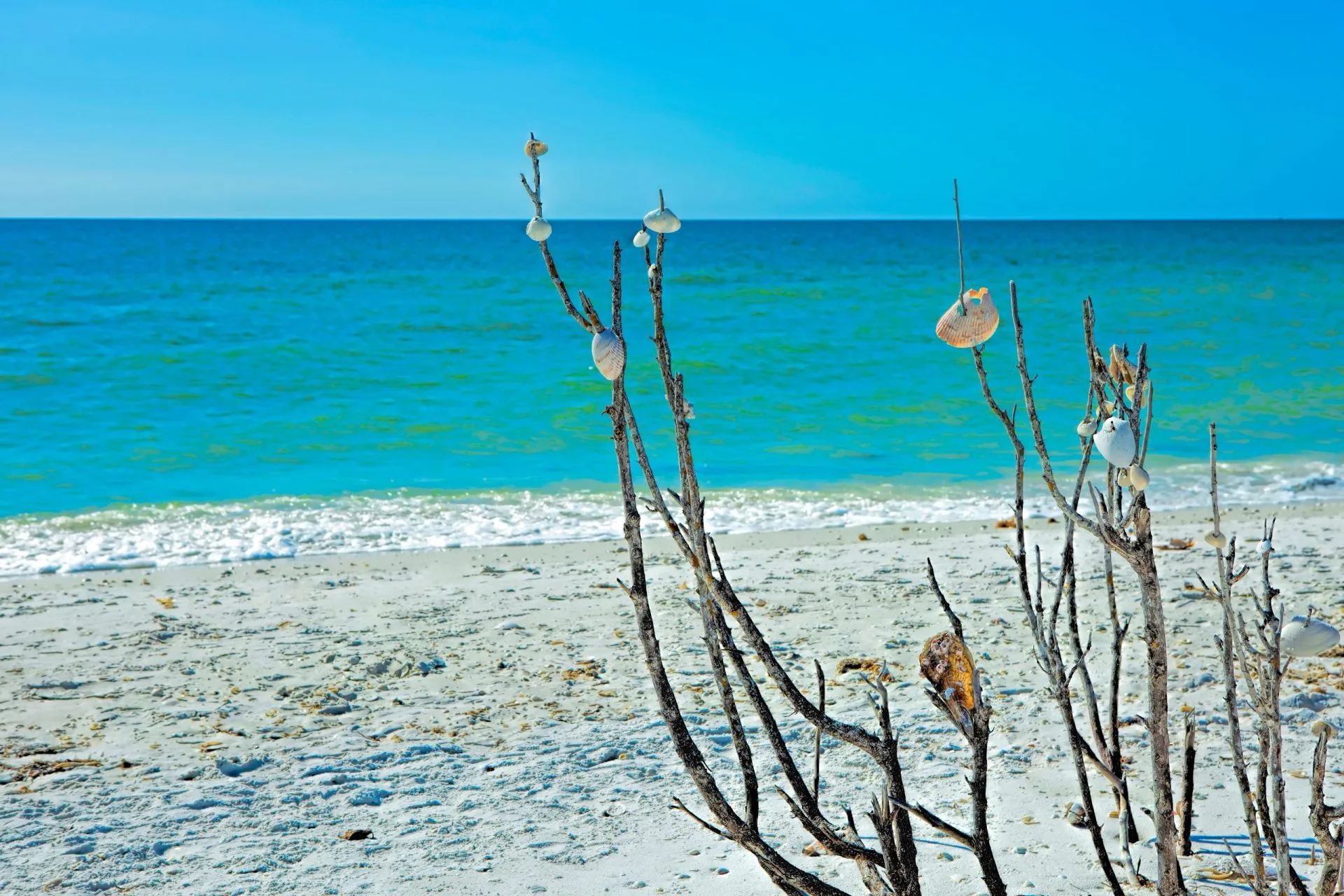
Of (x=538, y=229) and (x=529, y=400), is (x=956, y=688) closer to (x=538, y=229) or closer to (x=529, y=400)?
(x=538, y=229)

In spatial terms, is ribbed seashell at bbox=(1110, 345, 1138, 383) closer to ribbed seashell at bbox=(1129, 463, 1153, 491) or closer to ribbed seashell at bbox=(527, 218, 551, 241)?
ribbed seashell at bbox=(1129, 463, 1153, 491)

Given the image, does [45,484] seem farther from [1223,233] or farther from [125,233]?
[1223,233]

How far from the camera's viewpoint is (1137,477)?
1.40 metres

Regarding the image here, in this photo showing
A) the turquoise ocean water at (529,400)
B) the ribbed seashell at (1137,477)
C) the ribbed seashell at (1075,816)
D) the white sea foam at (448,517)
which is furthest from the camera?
the turquoise ocean water at (529,400)

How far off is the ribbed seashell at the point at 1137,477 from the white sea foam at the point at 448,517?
5.46 m

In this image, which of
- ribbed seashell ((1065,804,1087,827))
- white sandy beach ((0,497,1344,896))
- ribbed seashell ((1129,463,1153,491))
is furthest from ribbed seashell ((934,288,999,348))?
ribbed seashell ((1065,804,1087,827))

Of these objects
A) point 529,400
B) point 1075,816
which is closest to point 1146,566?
point 1075,816

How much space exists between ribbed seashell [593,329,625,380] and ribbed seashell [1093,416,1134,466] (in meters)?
0.61

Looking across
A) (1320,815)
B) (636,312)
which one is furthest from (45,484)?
(636,312)

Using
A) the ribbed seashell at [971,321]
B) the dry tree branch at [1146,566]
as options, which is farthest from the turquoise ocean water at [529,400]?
the ribbed seashell at [971,321]

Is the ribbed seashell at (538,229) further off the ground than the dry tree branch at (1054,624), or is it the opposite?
the ribbed seashell at (538,229)

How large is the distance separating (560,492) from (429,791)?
5425 millimetres

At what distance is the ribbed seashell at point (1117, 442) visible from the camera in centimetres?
139

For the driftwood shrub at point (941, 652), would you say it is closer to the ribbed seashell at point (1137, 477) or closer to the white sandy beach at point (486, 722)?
the ribbed seashell at point (1137, 477)
